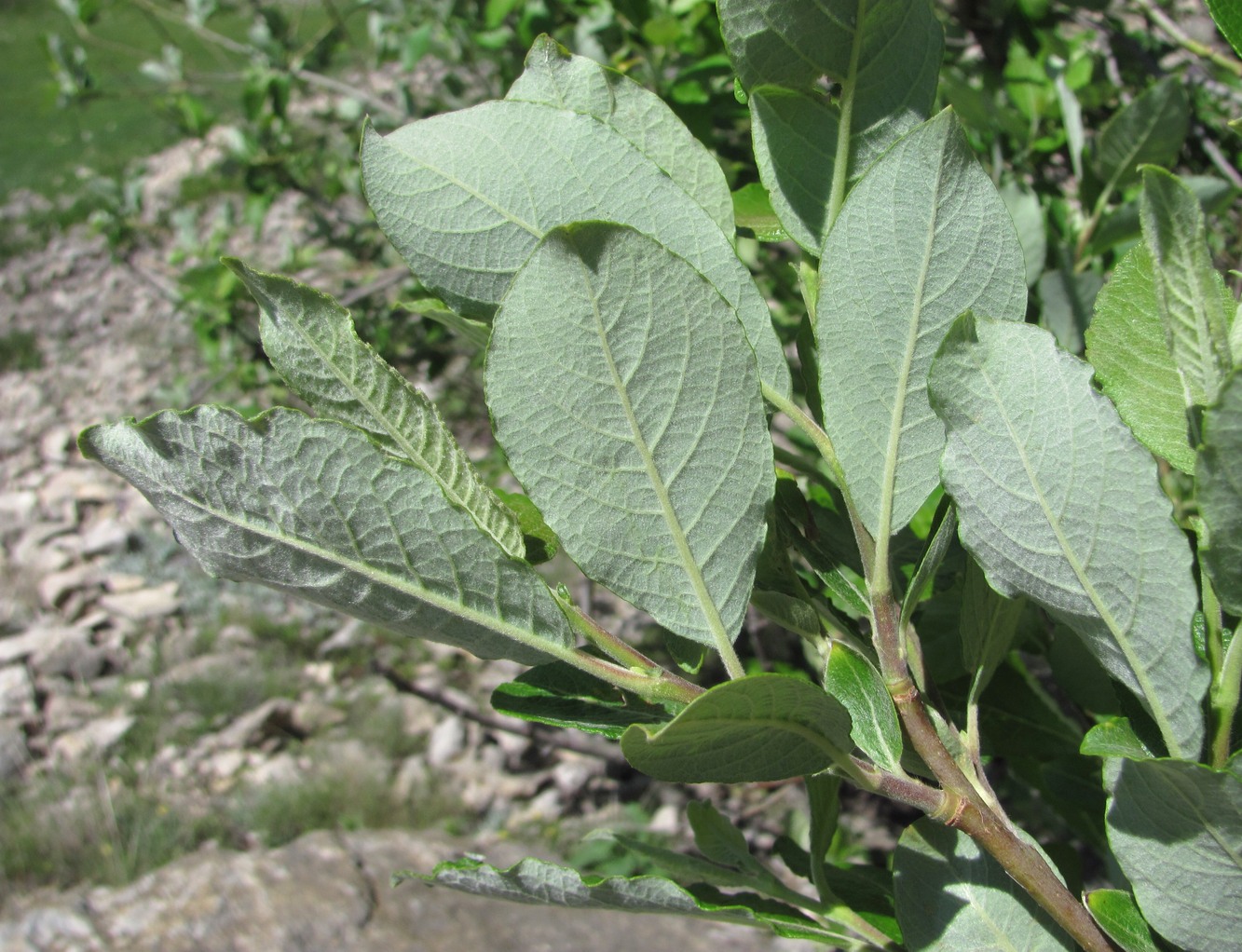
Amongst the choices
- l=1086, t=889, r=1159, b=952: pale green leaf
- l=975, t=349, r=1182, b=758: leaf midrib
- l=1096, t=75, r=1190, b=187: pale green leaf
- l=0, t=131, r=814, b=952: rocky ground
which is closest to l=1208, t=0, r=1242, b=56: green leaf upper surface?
l=975, t=349, r=1182, b=758: leaf midrib

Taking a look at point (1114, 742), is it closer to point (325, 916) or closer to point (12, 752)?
point (325, 916)

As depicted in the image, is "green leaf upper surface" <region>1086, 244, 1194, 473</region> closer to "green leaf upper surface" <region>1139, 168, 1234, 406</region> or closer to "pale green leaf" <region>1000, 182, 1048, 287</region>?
"green leaf upper surface" <region>1139, 168, 1234, 406</region>

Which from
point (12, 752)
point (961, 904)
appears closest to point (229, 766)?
point (12, 752)

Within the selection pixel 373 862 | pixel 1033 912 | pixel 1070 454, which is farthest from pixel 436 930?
pixel 1070 454

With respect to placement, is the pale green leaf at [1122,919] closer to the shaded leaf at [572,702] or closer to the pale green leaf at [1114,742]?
the pale green leaf at [1114,742]

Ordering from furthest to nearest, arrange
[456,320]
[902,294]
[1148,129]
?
[1148,129] → [456,320] → [902,294]
